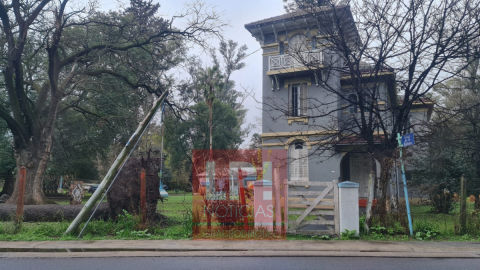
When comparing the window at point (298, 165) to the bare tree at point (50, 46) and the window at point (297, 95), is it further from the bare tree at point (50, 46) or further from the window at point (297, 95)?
the bare tree at point (50, 46)

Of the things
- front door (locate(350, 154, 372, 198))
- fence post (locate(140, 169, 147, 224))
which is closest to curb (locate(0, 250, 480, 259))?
fence post (locate(140, 169, 147, 224))

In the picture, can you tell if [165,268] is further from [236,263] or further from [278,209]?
[278,209]

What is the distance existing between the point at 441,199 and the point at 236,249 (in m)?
11.8

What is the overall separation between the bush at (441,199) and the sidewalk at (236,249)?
7044 millimetres

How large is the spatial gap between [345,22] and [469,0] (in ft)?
11.4

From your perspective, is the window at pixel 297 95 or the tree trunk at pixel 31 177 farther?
the window at pixel 297 95

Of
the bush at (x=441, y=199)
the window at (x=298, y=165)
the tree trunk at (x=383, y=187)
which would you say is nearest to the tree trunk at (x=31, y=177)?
the window at (x=298, y=165)

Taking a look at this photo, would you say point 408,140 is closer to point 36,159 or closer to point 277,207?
point 277,207

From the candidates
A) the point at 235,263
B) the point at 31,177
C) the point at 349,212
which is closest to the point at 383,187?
the point at 349,212

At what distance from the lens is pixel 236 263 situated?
731 centimetres

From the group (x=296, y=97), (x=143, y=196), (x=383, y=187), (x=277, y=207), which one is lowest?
(x=277, y=207)

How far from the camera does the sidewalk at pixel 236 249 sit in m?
8.23

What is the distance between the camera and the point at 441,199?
1628 cm

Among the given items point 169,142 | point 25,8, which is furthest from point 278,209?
point 169,142
